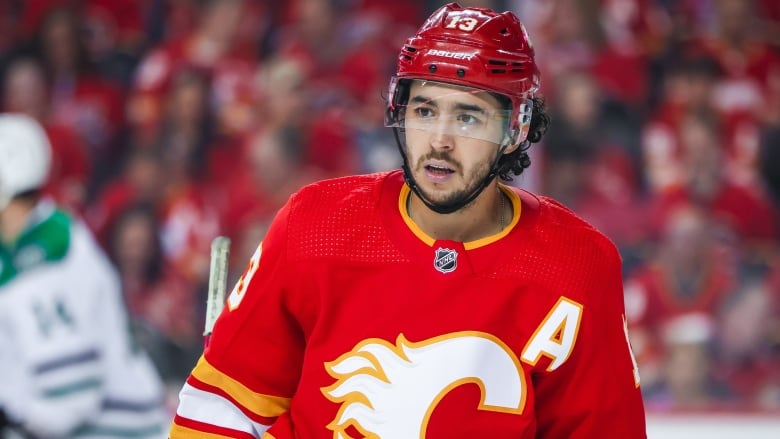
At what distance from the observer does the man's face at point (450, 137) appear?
202 centimetres

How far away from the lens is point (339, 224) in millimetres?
2082

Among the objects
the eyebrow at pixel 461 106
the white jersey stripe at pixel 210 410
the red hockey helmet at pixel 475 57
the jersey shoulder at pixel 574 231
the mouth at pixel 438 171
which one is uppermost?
the red hockey helmet at pixel 475 57

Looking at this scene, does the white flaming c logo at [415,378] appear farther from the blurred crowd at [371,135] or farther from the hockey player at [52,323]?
the blurred crowd at [371,135]

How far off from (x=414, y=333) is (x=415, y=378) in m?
0.07

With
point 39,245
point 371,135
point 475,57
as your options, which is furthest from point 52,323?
point 371,135

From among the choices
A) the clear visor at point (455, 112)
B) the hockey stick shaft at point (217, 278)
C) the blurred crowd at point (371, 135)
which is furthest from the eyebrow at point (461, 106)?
the blurred crowd at point (371, 135)

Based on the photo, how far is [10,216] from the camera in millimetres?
3625

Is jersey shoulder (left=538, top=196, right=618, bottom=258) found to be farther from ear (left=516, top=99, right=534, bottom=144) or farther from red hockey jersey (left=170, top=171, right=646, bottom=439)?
ear (left=516, top=99, right=534, bottom=144)

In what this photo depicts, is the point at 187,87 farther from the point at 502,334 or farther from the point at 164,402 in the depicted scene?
the point at 502,334

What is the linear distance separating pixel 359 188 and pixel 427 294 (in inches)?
8.7

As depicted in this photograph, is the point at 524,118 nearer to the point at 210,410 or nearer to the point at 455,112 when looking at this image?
the point at 455,112

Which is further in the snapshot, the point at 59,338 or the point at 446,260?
the point at 59,338

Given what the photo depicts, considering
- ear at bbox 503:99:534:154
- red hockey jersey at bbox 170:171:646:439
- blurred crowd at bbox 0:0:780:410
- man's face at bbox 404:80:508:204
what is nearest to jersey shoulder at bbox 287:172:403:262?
red hockey jersey at bbox 170:171:646:439

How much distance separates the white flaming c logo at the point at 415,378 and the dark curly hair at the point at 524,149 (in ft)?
0.99
